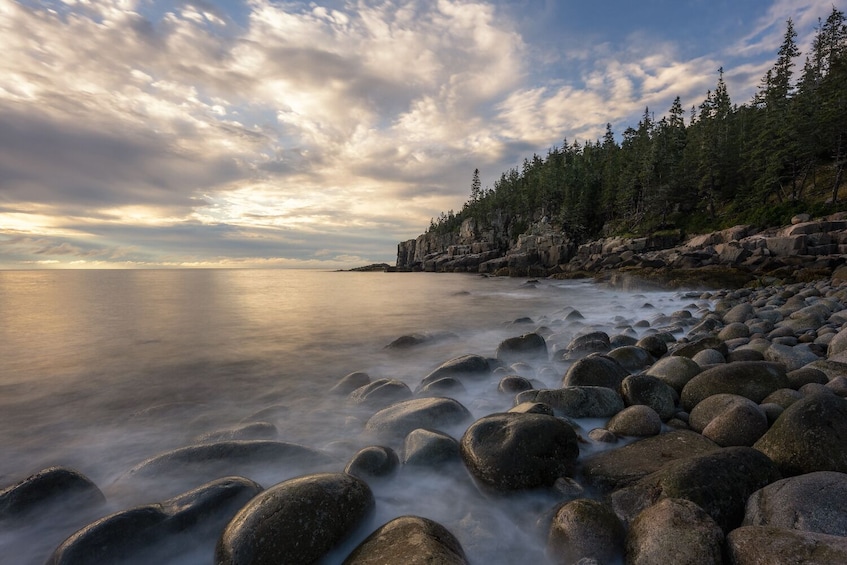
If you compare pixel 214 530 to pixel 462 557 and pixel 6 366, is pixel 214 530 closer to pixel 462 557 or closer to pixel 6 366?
pixel 462 557

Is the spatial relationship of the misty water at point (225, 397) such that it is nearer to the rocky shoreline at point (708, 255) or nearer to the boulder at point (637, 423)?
the boulder at point (637, 423)

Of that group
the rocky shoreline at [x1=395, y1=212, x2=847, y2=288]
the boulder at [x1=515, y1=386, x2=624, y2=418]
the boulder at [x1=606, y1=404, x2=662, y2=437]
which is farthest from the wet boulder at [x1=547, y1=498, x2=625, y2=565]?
the rocky shoreline at [x1=395, y1=212, x2=847, y2=288]

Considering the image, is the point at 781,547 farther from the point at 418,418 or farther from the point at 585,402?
the point at 418,418

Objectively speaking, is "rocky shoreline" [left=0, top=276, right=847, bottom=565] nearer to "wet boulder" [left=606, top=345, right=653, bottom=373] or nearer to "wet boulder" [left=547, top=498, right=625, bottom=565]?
"wet boulder" [left=547, top=498, right=625, bottom=565]

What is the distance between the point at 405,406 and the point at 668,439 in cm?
315

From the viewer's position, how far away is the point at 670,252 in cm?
3594

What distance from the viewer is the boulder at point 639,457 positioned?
11.6ft

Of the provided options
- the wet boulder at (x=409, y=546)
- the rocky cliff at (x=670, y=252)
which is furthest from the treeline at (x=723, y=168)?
the wet boulder at (x=409, y=546)

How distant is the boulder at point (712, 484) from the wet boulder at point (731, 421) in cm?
77

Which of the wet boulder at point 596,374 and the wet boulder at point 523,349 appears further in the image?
the wet boulder at point 523,349

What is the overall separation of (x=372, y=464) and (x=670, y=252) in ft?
131

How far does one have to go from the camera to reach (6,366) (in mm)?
9984

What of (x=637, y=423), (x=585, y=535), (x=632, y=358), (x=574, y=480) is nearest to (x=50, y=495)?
(x=585, y=535)

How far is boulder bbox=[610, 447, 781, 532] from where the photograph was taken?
9.21ft
